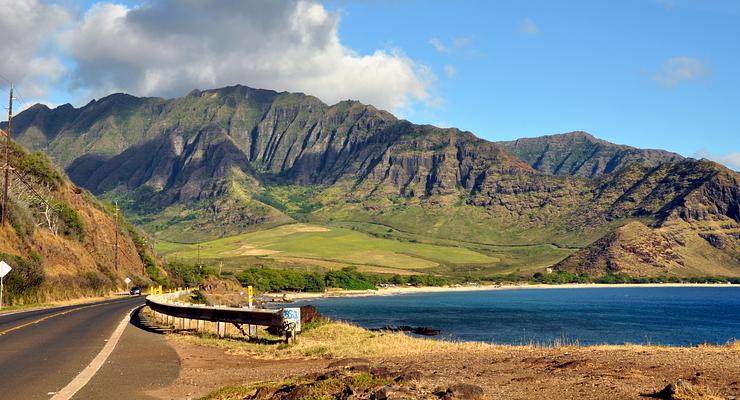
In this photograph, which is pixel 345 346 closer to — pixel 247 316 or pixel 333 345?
pixel 333 345

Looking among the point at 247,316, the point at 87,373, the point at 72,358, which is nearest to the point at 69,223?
the point at 247,316

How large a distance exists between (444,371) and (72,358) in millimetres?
11003

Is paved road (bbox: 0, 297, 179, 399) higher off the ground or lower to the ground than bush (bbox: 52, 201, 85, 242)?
lower

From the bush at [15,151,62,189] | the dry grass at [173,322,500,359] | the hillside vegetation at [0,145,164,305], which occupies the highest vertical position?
the bush at [15,151,62,189]

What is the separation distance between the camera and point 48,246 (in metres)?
63.3

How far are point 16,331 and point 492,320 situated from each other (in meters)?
88.7

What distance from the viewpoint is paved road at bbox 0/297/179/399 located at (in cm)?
1476

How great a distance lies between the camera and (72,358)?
19.3 m

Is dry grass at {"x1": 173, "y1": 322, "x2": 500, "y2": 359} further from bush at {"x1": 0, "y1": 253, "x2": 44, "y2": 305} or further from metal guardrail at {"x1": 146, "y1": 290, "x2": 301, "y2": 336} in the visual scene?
bush at {"x1": 0, "y1": 253, "x2": 44, "y2": 305}

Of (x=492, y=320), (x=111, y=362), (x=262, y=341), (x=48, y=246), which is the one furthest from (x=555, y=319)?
(x=111, y=362)

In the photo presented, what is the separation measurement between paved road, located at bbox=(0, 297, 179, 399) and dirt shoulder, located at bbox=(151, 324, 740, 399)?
837 mm

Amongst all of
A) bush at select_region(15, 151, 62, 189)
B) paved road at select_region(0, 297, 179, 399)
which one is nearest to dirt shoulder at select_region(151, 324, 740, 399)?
paved road at select_region(0, 297, 179, 399)

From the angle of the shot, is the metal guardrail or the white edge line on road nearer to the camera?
the white edge line on road

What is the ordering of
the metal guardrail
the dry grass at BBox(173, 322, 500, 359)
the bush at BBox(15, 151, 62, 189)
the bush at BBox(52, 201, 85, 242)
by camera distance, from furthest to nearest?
the bush at BBox(15, 151, 62, 189)
the bush at BBox(52, 201, 85, 242)
the metal guardrail
the dry grass at BBox(173, 322, 500, 359)
